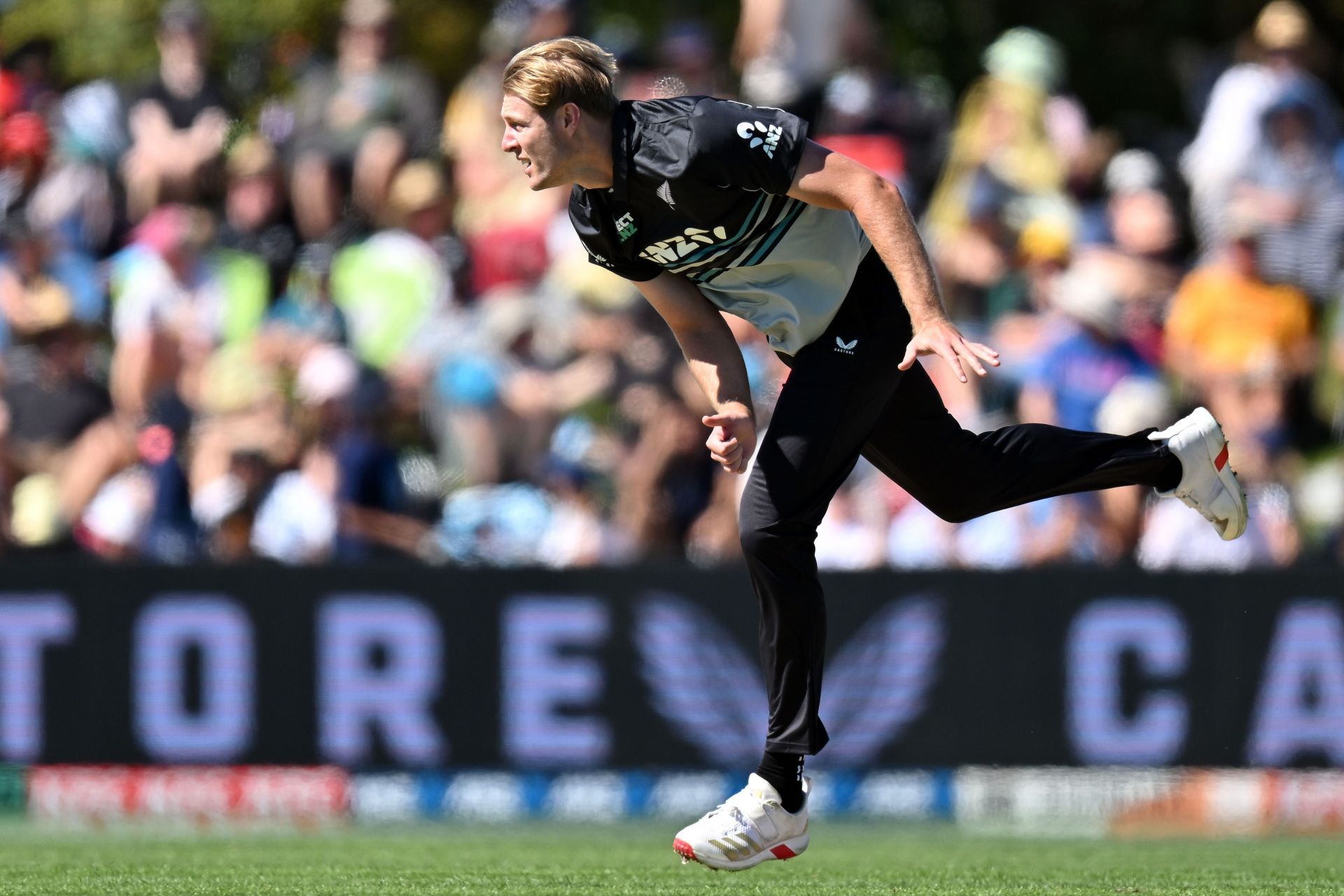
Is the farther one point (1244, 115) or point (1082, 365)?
point (1244, 115)

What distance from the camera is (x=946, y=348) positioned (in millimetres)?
4715

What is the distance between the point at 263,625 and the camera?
8.69 m

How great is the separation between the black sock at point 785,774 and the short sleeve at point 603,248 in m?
1.31

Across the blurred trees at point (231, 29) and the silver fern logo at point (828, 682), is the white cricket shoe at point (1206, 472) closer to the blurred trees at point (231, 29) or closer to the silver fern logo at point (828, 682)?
the silver fern logo at point (828, 682)

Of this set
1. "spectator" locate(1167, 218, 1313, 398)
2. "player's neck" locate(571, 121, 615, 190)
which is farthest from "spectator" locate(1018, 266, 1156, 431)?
"player's neck" locate(571, 121, 615, 190)

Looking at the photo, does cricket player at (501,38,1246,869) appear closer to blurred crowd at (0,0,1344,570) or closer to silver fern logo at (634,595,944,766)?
silver fern logo at (634,595,944,766)

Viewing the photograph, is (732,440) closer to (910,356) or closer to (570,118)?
(910,356)

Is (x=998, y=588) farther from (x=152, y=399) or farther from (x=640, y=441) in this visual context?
(x=152, y=399)

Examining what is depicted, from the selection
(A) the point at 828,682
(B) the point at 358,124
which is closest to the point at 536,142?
(A) the point at 828,682

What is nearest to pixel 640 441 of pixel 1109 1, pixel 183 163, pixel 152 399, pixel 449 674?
pixel 449 674

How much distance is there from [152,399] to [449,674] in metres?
2.10

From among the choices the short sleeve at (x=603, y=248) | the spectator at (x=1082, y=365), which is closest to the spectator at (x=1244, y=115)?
the spectator at (x=1082, y=365)

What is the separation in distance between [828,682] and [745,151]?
409 centimetres

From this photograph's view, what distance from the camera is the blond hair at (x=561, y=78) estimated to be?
4.99 metres
